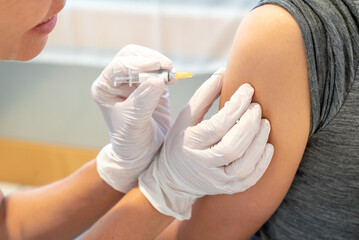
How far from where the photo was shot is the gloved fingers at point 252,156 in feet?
2.93

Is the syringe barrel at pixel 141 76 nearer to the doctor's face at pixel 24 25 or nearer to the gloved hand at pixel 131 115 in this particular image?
the gloved hand at pixel 131 115

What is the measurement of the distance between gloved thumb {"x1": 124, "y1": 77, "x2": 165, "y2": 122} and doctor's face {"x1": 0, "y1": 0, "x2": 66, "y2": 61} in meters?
0.26

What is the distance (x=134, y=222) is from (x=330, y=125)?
1.75 feet

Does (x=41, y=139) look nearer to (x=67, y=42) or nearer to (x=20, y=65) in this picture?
(x=20, y=65)

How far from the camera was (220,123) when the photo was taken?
0.93 m

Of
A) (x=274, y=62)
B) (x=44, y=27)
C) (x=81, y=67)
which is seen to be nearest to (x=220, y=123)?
(x=274, y=62)

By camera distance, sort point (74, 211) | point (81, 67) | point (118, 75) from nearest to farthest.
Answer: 1. point (118, 75)
2. point (74, 211)
3. point (81, 67)

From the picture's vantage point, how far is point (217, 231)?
1.02m

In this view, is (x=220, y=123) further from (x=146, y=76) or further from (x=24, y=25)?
(x=24, y=25)

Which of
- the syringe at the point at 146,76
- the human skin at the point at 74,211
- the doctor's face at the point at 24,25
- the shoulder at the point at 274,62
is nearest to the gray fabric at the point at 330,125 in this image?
the shoulder at the point at 274,62

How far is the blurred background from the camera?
72.2 inches

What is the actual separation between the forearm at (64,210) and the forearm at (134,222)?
169mm

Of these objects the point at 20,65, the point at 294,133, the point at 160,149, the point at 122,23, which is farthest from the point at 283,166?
the point at 20,65

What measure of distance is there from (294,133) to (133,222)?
47 cm
